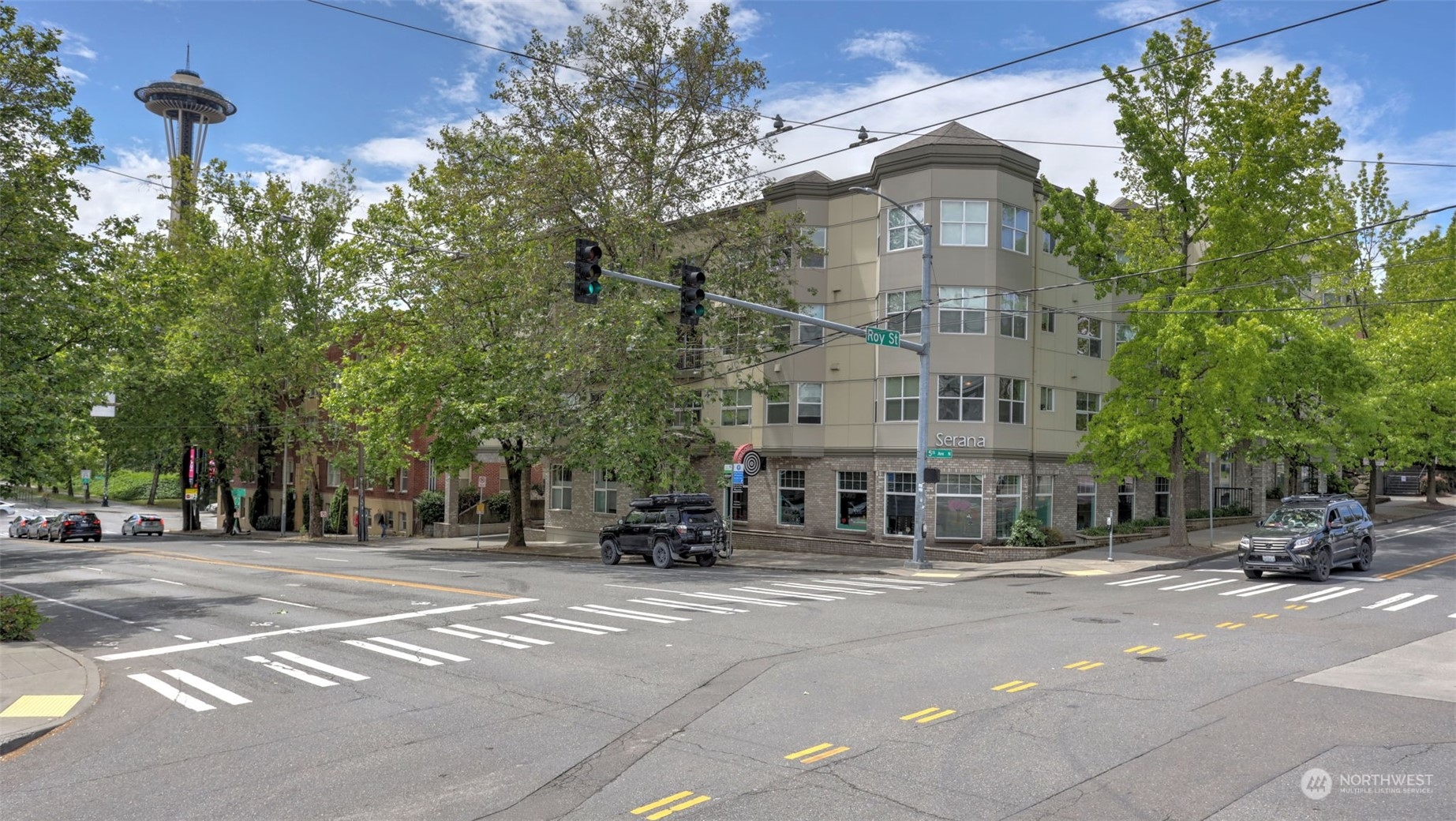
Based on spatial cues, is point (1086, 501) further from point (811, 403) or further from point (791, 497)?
point (791, 497)

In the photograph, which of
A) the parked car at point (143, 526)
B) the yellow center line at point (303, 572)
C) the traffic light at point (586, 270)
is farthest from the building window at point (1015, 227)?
the parked car at point (143, 526)

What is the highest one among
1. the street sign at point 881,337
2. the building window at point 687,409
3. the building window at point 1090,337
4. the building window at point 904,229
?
the building window at point 904,229

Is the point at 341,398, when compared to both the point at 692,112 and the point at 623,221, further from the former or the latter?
the point at 692,112

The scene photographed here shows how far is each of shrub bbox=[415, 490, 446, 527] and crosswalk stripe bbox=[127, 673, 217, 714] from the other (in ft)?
130

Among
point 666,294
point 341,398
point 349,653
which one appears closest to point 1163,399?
point 666,294

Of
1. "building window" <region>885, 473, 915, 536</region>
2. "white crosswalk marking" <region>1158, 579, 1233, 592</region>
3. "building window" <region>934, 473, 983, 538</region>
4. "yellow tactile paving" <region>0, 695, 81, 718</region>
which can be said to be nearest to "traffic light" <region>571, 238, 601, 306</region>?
"yellow tactile paving" <region>0, 695, 81, 718</region>

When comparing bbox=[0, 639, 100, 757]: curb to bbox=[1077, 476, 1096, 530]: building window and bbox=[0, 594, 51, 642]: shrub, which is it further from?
bbox=[1077, 476, 1096, 530]: building window

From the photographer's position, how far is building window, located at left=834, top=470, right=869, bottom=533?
33.9m

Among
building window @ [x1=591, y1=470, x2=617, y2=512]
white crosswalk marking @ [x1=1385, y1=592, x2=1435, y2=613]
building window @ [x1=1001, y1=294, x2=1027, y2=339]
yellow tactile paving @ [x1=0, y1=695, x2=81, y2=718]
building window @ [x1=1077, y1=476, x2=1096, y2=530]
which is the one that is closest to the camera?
yellow tactile paving @ [x1=0, y1=695, x2=81, y2=718]

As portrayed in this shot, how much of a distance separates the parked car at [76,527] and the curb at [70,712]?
3923 centimetres

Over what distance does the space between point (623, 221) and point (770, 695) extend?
21.9 m

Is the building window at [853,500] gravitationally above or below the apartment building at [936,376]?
below

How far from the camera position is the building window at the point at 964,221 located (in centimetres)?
3170

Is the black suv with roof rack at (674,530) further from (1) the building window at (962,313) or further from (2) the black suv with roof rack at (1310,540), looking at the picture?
(2) the black suv with roof rack at (1310,540)
